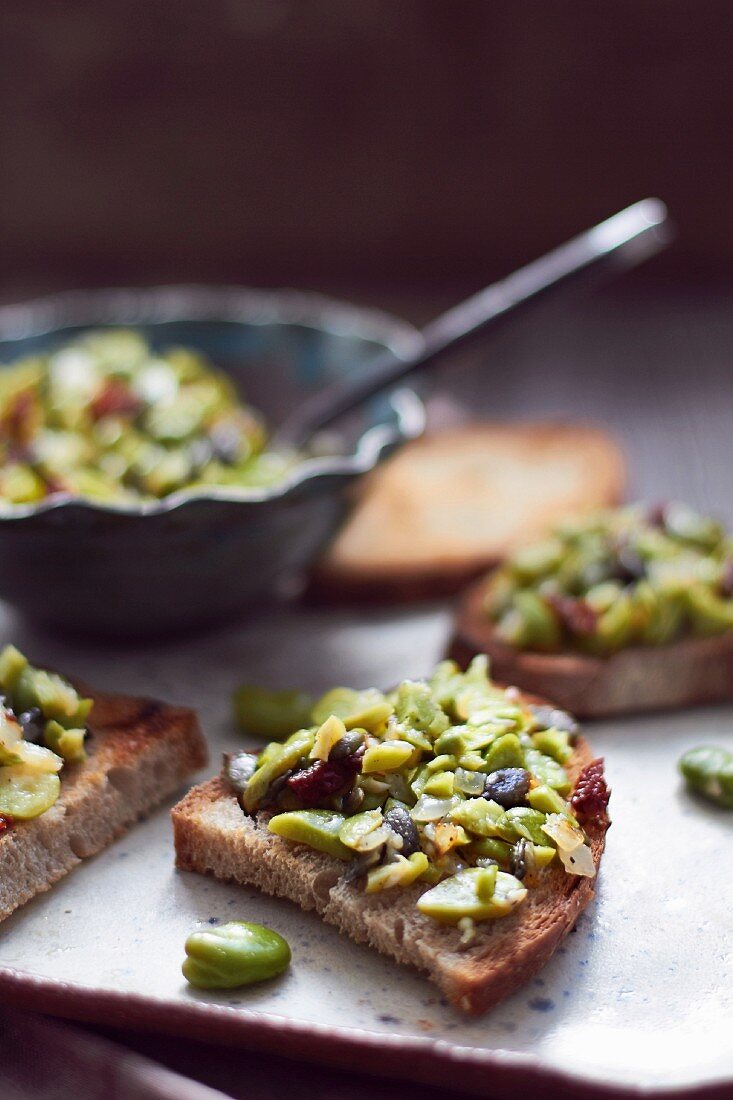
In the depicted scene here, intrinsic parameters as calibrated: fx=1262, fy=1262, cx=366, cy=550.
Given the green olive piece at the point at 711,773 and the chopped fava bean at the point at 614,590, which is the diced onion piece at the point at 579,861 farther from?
the chopped fava bean at the point at 614,590

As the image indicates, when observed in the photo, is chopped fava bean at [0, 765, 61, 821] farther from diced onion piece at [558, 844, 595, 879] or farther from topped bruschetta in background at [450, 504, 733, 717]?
topped bruschetta in background at [450, 504, 733, 717]

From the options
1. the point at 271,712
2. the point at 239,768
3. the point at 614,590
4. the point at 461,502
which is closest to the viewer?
the point at 239,768

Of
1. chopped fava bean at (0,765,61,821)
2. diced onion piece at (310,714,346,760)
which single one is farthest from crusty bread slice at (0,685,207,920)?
diced onion piece at (310,714,346,760)

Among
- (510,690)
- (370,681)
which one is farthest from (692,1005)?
(370,681)

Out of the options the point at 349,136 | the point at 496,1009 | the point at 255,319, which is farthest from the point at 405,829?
the point at 349,136

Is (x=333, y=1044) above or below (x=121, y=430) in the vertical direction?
below

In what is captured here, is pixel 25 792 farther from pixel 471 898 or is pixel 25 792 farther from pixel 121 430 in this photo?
pixel 121 430
